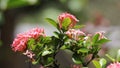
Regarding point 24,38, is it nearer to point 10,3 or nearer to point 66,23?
point 66,23

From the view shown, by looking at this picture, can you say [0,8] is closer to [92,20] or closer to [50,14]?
[50,14]

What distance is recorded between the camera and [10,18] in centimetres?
262

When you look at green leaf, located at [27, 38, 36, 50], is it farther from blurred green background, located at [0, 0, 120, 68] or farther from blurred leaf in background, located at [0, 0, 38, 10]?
blurred leaf in background, located at [0, 0, 38, 10]

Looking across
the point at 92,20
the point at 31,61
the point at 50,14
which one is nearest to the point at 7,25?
the point at 50,14

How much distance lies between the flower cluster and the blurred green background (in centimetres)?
145

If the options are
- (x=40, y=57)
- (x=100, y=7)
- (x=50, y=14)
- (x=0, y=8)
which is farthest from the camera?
(x=100, y=7)

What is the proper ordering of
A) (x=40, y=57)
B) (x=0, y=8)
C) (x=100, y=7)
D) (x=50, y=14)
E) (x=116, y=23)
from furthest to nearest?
(x=100, y=7) < (x=116, y=23) < (x=50, y=14) < (x=0, y=8) < (x=40, y=57)

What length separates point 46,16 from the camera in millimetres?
3193

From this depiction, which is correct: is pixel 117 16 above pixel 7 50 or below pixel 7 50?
above

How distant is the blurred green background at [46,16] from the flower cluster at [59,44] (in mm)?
1452

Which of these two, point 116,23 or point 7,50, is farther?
point 116,23

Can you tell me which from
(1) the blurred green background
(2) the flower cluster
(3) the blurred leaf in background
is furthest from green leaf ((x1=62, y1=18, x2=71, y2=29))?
(3) the blurred leaf in background

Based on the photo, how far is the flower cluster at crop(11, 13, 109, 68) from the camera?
0.83 m

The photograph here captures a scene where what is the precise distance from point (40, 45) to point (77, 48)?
8 cm
